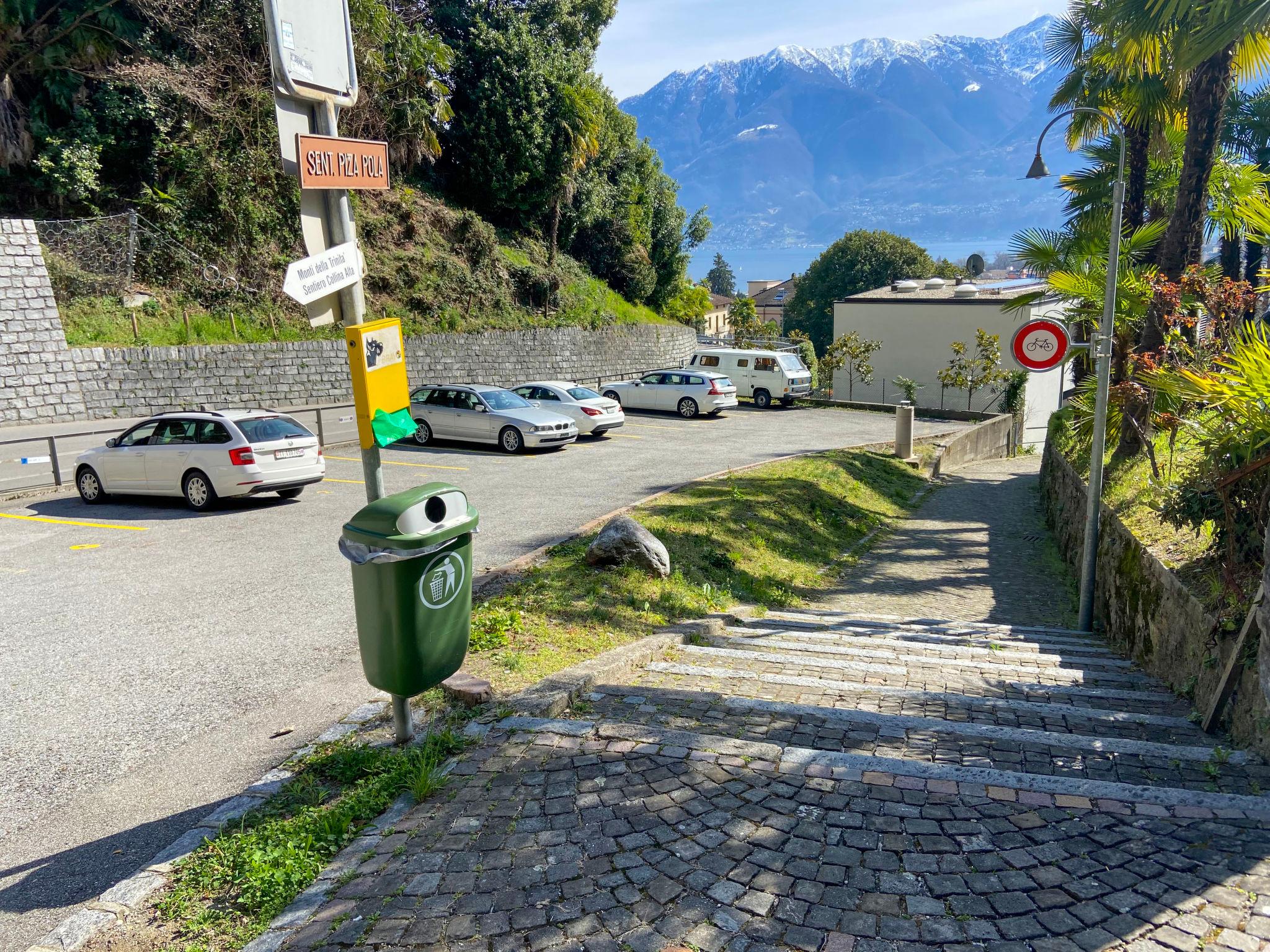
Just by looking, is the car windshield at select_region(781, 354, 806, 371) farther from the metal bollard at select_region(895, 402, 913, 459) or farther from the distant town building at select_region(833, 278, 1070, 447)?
the metal bollard at select_region(895, 402, 913, 459)

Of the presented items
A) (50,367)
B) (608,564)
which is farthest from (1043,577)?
(50,367)

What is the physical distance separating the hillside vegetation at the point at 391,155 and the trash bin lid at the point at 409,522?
21.5 m

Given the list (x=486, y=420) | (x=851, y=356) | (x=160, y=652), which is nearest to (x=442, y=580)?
(x=160, y=652)

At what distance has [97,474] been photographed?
13.1 meters

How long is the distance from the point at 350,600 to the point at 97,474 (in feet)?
24.5

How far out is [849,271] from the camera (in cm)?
6725

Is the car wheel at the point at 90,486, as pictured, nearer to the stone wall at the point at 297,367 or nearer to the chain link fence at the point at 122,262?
the stone wall at the point at 297,367

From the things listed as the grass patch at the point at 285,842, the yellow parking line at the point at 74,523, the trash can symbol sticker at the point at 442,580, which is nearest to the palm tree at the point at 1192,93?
the trash can symbol sticker at the point at 442,580

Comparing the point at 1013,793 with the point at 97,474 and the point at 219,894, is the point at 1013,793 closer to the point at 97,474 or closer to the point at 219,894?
the point at 219,894

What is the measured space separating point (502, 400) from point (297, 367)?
8.99 m

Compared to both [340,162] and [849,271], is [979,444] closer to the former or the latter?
[340,162]

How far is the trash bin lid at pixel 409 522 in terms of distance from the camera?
4.19 metres

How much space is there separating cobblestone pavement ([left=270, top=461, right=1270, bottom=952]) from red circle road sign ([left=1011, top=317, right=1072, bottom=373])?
5.91 m

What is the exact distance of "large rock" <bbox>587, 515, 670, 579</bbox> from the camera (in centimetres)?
829
